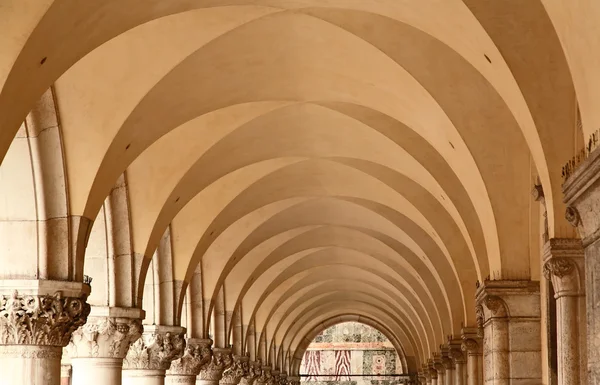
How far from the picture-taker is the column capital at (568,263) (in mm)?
9719

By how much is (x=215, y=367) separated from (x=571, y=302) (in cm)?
1671

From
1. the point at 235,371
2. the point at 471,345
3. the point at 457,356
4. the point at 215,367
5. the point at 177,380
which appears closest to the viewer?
the point at 471,345

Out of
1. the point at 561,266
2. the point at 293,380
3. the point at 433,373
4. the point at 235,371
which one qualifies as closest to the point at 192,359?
the point at 235,371

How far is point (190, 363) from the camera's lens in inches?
857

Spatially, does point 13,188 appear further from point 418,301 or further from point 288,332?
point 288,332

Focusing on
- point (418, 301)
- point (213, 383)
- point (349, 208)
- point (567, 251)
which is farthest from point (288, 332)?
point (567, 251)

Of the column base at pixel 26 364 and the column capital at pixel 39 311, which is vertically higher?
the column capital at pixel 39 311

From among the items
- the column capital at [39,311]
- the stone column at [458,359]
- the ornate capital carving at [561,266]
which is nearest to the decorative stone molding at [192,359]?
the stone column at [458,359]

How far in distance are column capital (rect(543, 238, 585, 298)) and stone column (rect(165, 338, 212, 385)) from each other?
42.3 feet

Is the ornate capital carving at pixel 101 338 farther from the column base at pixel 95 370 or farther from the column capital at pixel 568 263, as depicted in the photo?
the column capital at pixel 568 263

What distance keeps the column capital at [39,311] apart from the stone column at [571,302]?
18.1 ft

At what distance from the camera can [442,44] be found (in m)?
11.6

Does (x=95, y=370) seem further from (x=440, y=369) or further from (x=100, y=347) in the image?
(x=440, y=369)

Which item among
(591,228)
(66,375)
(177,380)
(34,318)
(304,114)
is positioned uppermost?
(304,114)
